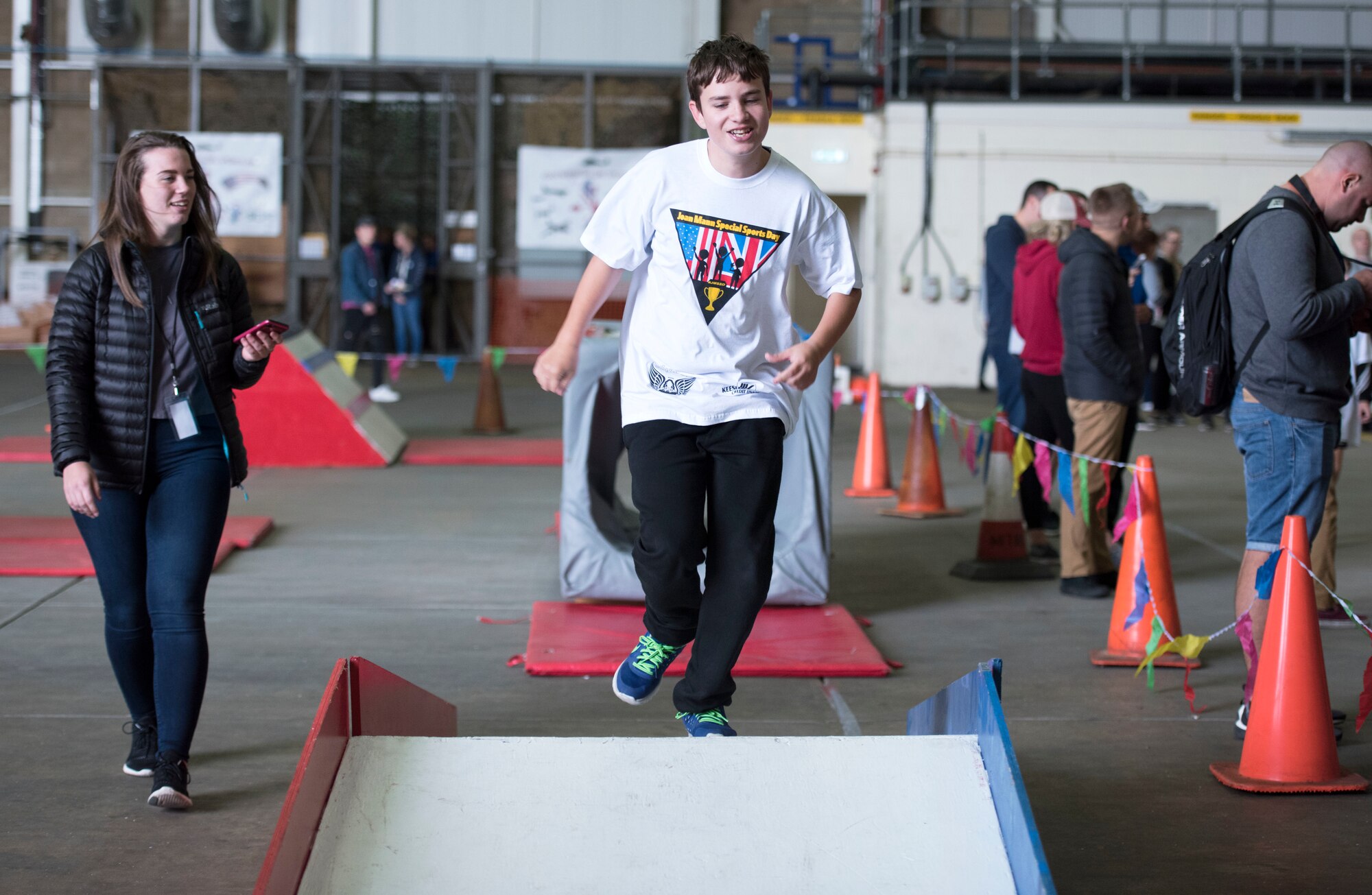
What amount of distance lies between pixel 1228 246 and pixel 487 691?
2960 mm

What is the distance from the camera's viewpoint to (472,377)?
18.7m

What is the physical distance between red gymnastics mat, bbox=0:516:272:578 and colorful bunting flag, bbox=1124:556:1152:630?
3.95 metres

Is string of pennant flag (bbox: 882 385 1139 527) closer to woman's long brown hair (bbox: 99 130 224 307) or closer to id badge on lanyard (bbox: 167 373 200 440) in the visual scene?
id badge on lanyard (bbox: 167 373 200 440)

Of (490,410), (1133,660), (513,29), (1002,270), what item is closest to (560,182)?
(513,29)

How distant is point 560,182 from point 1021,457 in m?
15.6

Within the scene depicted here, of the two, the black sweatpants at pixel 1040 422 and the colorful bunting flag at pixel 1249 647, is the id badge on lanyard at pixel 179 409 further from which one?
the black sweatpants at pixel 1040 422

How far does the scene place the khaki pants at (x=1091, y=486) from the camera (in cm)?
635

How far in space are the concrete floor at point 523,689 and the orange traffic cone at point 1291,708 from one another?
0.09 m

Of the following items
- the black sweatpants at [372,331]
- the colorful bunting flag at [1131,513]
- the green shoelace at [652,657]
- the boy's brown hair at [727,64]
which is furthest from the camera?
the black sweatpants at [372,331]

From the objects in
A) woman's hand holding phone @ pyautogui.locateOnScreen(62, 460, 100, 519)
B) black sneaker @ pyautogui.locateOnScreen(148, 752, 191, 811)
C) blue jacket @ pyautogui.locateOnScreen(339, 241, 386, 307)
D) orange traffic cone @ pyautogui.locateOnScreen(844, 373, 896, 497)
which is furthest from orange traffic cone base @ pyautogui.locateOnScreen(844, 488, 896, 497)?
blue jacket @ pyautogui.locateOnScreen(339, 241, 386, 307)

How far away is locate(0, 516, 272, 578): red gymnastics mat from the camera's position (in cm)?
655

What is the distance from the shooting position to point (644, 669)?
141 inches

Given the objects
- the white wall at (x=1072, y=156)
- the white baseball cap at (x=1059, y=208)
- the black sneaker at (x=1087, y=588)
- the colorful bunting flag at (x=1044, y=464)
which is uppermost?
the white wall at (x=1072, y=156)

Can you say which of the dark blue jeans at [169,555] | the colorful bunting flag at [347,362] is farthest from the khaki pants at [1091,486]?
the colorful bunting flag at [347,362]
